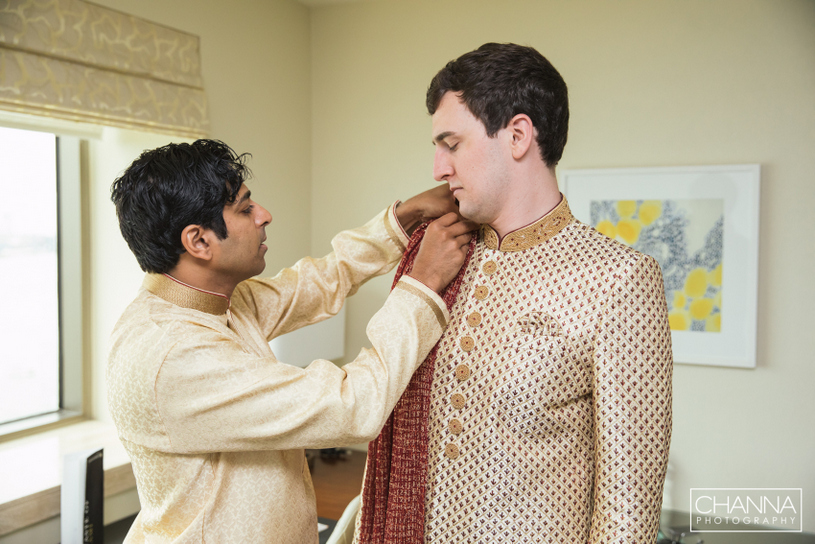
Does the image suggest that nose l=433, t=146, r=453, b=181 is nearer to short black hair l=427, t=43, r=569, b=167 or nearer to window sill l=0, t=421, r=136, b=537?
short black hair l=427, t=43, r=569, b=167

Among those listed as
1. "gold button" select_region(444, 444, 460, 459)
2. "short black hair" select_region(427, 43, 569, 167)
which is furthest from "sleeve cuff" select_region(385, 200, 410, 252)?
"gold button" select_region(444, 444, 460, 459)

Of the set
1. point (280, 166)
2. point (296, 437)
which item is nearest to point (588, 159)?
point (280, 166)

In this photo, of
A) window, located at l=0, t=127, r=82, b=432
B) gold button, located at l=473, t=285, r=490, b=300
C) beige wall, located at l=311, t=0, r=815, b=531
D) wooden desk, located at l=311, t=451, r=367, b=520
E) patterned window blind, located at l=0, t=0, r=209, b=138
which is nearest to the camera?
gold button, located at l=473, t=285, r=490, b=300

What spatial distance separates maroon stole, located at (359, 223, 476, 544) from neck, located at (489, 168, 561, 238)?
131 mm

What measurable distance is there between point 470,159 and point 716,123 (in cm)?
221

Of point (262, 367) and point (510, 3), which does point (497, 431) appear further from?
point (510, 3)

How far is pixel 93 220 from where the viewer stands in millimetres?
2982

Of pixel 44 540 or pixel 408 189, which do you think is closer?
pixel 44 540

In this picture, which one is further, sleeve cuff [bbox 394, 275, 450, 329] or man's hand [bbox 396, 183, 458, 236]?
man's hand [bbox 396, 183, 458, 236]

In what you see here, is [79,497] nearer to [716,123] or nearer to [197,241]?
→ [197,241]

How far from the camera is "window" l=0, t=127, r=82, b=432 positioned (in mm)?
2752

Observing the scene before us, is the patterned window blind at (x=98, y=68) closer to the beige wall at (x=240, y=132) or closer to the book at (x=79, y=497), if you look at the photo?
the beige wall at (x=240, y=132)

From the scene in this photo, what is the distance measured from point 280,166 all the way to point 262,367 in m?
2.63

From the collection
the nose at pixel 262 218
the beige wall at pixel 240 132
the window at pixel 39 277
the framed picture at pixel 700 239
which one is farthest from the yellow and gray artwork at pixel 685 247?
the window at pixel 39 277
